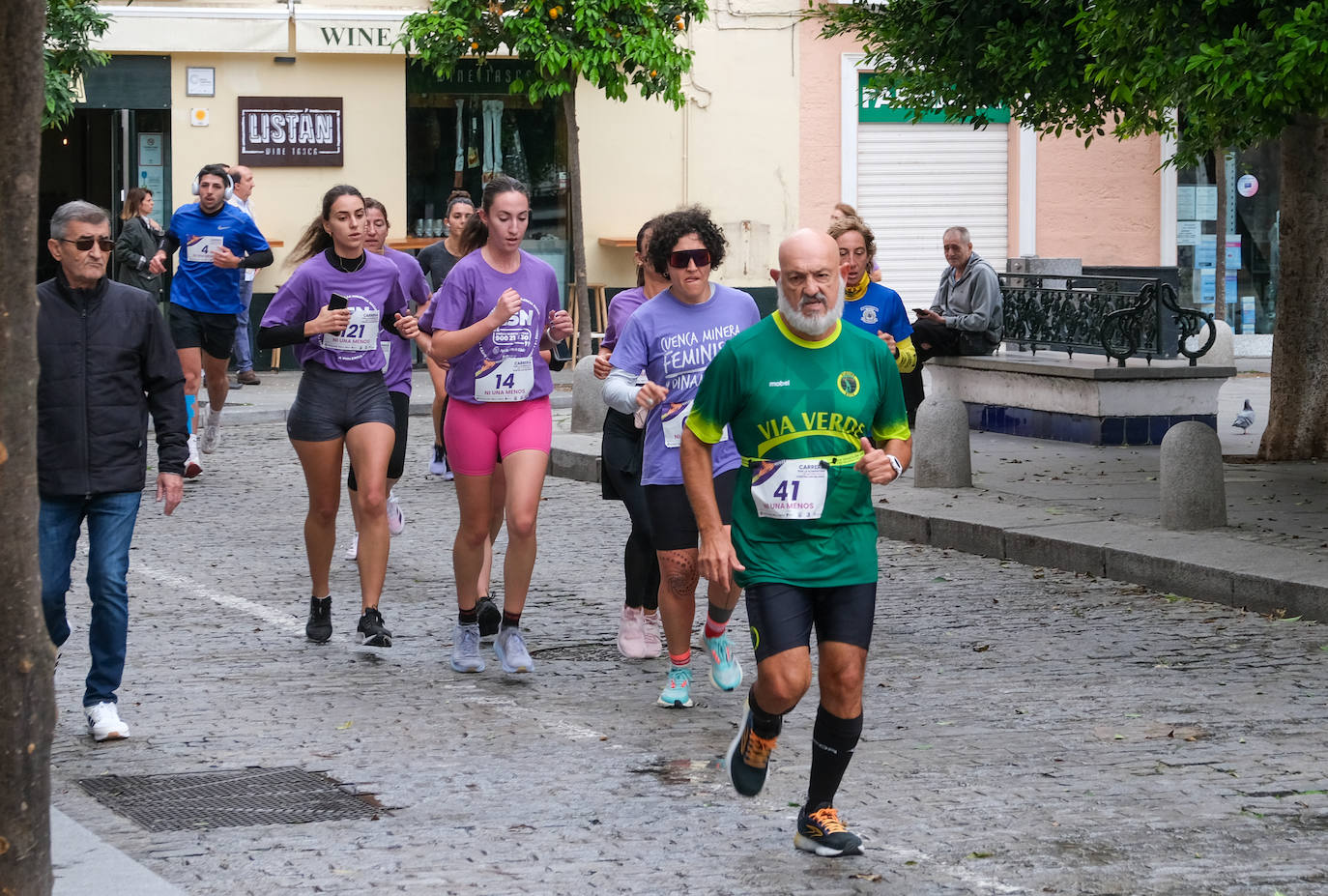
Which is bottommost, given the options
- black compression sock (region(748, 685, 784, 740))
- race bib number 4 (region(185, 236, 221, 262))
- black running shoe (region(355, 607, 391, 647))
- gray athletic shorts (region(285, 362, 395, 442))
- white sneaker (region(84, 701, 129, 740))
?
white sneaker (region(84, 701, 129, 740))

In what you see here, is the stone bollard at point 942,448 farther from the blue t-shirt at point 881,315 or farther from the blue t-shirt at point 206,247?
the blue t-shirt at point 206,247

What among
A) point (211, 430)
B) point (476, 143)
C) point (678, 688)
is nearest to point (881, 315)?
point (678, 688)

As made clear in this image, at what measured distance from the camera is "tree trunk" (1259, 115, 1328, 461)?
13633 mm

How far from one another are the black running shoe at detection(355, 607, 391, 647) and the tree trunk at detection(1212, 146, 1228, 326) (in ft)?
68.0

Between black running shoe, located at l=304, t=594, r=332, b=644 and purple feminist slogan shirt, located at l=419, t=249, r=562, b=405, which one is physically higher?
purple feminist slogan shirt, located at l=419, t=249, r=562, b=405

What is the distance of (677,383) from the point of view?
7.12 m

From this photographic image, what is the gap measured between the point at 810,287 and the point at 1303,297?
9360mm

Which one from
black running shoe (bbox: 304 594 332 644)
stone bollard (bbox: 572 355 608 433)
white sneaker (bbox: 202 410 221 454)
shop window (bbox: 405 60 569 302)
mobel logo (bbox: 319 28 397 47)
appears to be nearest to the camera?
black running shoe (bbox: 304 594 332 644)

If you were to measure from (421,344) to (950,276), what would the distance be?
8.89 metres

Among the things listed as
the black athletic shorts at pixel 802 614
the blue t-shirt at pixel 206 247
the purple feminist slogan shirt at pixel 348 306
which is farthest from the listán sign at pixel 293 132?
the black athletic shorts at pixel 802 614

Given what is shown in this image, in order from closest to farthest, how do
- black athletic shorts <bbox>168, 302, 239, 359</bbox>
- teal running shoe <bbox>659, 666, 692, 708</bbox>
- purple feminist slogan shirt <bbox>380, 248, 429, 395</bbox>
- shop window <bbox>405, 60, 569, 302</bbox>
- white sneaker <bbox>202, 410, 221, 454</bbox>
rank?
teal running shoe <bbox>659, 666, 692, 708</bbox>, purple feminist slogan shirt <bbox>380, 248, 429, 395</bbox>, black athletic shorts <bbox>168, 302, 239, 359</bbox>, white sneaker <bbox>202, 410, 221, 454</bbox>, shop window <bbox>405, 60, 569, 302</bbox>

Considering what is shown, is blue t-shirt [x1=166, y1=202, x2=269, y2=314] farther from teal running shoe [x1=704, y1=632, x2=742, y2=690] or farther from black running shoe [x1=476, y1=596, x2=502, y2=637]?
teal running shoe [x1=704, y1=632, x2=742, y2=690]

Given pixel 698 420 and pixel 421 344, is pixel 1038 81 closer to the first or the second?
pixel 421 344

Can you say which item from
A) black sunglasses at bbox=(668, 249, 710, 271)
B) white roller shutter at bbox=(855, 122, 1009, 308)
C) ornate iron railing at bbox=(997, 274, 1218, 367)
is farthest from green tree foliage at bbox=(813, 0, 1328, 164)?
white roller shutter at bbox=(855, 122, 1009, 308)
